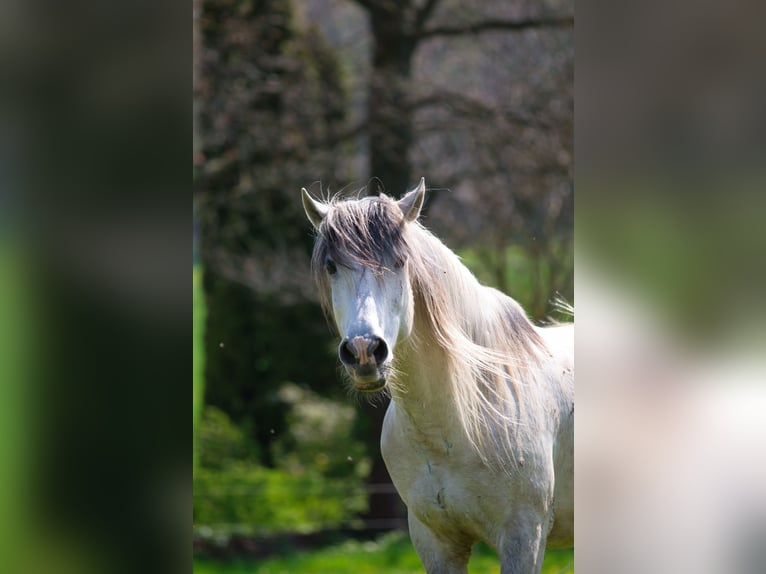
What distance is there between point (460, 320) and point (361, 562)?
4.71 meters

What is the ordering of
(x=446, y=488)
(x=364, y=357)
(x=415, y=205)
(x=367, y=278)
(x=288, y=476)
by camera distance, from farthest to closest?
(x=288, y=476) < (x=446, y=488) < (x=415, y=205) < (x=367, y=278) < (x=364, y=357)

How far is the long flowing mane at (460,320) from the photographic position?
2.57 m

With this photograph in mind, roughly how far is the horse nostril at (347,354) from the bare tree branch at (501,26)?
539 centimetres

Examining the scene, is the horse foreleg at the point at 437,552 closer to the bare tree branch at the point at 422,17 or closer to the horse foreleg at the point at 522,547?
the horse foreleg at the point at 522,547

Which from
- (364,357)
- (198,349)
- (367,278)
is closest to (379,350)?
(364,357)

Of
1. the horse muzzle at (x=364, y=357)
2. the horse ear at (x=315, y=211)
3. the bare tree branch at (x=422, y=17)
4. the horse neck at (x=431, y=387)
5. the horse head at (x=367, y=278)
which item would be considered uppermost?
the bare tree branch at (x=422, y=17)

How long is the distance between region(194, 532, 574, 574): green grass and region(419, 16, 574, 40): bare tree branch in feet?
12.9

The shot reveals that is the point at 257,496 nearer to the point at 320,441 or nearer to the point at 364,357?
the point at 320,441

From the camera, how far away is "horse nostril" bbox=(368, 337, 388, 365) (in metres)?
2.32

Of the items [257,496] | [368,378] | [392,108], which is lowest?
[257,496]

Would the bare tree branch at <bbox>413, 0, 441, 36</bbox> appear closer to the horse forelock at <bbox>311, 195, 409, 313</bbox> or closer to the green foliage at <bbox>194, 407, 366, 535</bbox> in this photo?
the green foliage at <bbox>194, 407, 366, 535</bbox>

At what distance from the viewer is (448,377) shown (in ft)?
9.12

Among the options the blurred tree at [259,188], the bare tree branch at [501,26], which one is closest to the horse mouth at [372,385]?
the blurred tree at [259,188]

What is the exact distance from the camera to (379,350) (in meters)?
2.35
